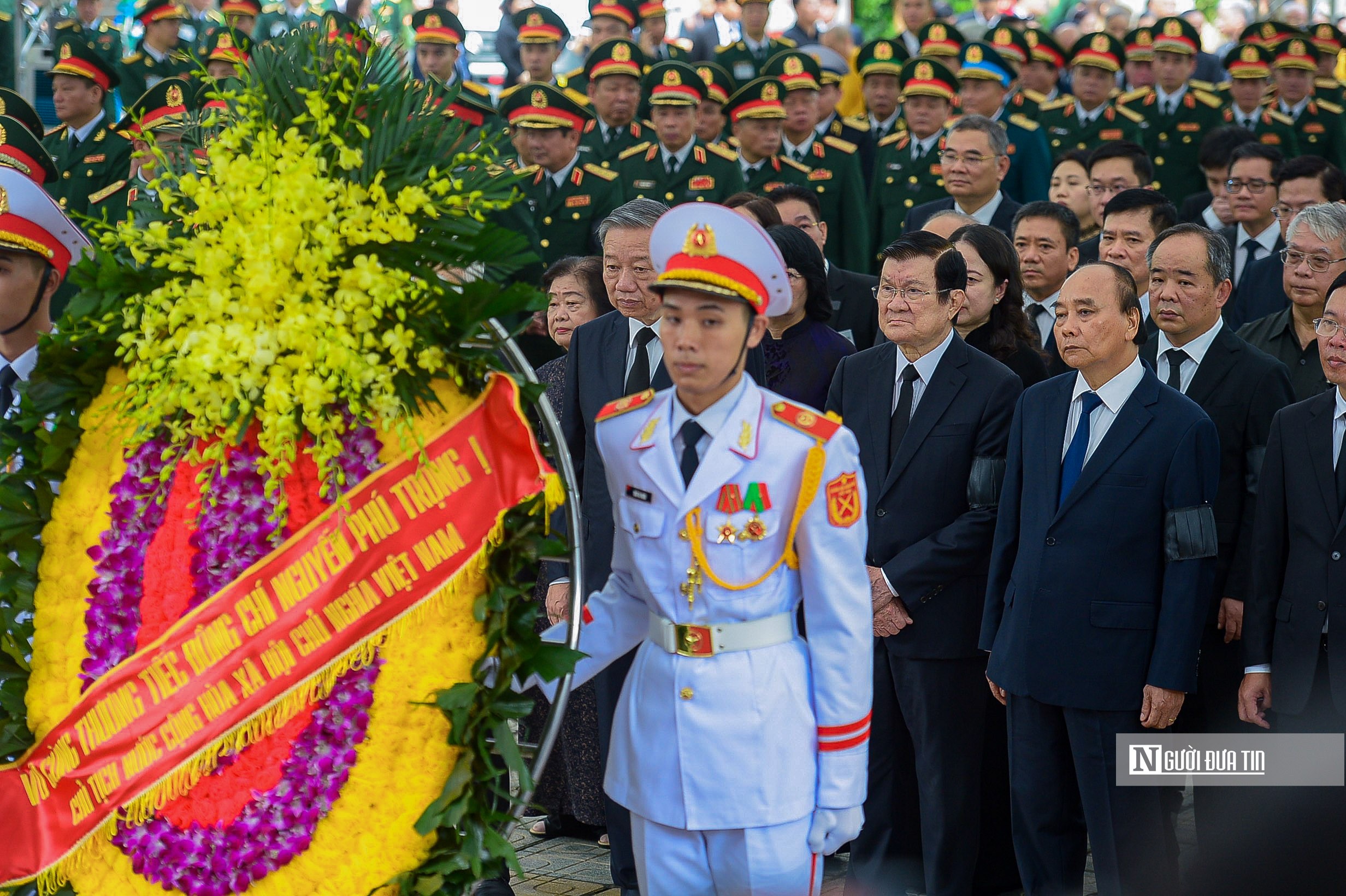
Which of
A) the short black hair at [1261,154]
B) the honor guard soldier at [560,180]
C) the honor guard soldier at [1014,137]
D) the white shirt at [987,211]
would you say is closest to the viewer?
the white shirt at [987,211]

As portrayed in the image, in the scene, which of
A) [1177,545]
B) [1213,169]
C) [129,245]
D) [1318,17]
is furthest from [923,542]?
[1318,17]

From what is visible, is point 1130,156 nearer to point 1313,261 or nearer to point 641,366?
point 1313,261

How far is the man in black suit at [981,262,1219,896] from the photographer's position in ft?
15.3

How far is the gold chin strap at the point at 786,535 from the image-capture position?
3.34 m

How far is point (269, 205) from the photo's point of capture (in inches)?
130

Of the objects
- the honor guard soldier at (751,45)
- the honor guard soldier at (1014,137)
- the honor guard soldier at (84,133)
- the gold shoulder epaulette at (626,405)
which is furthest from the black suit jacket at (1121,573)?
the honor guard soldier at (751,45)

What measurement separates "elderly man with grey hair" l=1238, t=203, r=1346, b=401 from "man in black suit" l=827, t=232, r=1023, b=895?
1.56 m

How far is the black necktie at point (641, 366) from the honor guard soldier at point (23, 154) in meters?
2.23

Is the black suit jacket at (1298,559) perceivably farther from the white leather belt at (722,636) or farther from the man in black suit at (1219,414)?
the white leather belt at (722,636)

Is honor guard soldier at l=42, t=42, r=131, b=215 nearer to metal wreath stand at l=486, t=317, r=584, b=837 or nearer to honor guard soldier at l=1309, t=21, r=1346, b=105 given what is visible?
metal wreath stand at l=486, t=317, r=584, b=837

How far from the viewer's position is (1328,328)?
4.84 meters

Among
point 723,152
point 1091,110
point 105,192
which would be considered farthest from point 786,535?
point 1091,110

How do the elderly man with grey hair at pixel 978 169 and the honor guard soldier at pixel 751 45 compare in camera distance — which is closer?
the elderly man with grey hair at pixel 978 169

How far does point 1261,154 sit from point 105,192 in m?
7.90
